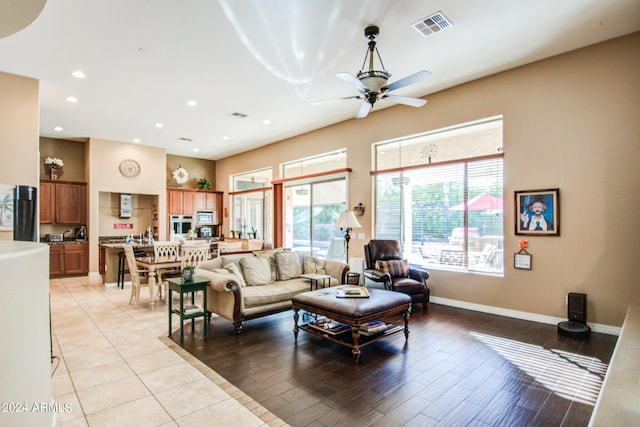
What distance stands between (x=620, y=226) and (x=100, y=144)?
34.8 ft

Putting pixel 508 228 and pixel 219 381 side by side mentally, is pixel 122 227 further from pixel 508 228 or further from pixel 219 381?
pixel 508 228

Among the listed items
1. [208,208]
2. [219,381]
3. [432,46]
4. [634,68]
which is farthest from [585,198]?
[208,208]

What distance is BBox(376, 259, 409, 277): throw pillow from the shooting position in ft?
17.9

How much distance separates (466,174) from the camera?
5.43 meters

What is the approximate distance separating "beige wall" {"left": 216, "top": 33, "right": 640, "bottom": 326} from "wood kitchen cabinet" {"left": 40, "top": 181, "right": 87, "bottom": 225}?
8.96m

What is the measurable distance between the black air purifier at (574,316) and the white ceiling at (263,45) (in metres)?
3.20

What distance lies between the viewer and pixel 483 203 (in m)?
5.24

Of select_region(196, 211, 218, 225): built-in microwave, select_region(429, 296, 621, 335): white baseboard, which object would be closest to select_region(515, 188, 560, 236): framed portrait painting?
select_region(429, 296, 621, 335): white baseboard

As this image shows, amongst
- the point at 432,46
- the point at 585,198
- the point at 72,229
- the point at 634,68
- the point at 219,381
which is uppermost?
the point at 432,46

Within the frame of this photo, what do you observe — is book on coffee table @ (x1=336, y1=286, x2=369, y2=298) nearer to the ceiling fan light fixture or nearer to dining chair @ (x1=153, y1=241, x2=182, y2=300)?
the ceiling fan light fixture

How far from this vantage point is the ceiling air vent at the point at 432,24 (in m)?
3.59

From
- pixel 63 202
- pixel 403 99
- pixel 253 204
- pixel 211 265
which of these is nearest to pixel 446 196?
pixel 403 99

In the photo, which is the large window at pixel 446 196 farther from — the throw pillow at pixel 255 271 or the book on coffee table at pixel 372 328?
the throw pillow at pixel 255 271

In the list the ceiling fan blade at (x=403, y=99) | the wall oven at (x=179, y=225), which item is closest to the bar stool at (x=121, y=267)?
the wall oven at (x=179, y=225)
